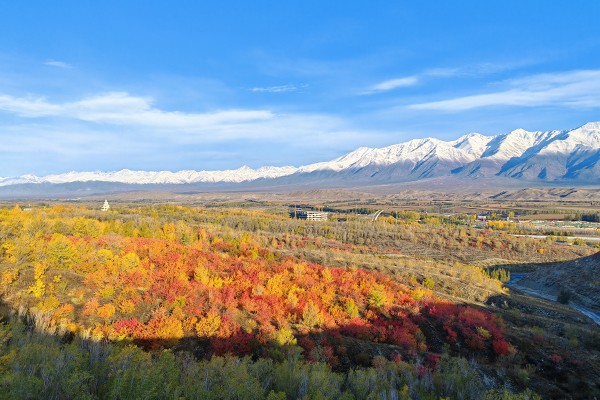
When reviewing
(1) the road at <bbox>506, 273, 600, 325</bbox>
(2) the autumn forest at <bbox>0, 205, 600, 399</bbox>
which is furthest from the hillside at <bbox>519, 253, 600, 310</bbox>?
(2) the autumn forest at <bbox>0, 205, 600, 399</bbox>

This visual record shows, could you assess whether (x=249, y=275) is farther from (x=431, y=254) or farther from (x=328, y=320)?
(x=431, y=254)

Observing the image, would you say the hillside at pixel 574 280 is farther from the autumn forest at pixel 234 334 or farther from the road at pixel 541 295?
the autumn forest at pixel 234 334

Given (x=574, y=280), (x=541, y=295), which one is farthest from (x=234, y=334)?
(x=574, y=280)

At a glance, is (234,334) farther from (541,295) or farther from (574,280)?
(574,280)

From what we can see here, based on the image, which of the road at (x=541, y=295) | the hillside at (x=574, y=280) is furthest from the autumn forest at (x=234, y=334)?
the hillside at (x=574, y=280)

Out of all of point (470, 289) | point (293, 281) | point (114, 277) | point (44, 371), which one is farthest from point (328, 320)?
point (470, 289)

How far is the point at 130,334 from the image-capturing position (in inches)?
679

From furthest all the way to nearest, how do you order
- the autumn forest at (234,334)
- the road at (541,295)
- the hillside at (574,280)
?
the hillside at (574,280)
the road at (541,295)
the autumn forest at (234,334)

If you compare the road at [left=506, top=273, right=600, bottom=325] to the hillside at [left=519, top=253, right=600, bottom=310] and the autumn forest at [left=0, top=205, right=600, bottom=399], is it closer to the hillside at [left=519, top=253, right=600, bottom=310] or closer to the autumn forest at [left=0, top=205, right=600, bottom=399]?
the hillside at [left=519, top=253, right=600, bottom=310]

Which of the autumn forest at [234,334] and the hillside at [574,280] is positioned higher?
the autumn forest at [234,334]

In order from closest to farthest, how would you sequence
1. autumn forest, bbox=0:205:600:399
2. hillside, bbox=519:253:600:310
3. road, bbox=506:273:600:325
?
1. autumn forest, bbox=0:205:600:399
2. road, bbox=506:273:600:325
3. hillside, bbox=519:253:600:310

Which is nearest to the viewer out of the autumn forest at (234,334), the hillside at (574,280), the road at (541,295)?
the autumn forest at (234,334)

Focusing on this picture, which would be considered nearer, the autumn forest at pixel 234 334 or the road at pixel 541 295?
the autumn forest at pixel 234 334

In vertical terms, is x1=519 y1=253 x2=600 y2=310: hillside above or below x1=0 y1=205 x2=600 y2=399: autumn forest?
below
